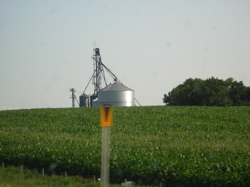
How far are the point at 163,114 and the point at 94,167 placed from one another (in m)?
21.2

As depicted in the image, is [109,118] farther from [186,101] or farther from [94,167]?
[186,101]

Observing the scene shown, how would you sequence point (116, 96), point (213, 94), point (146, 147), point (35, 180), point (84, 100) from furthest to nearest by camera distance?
point (84, 100), point (213, 94), point (116, 96), point (146, 147), point (35, 180)

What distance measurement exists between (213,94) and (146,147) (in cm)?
5294

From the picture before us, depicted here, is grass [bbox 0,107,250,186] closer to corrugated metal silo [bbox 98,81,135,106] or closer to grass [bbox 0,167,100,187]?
grass [bbox 0,167,100,187]

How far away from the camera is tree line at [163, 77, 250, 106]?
72.9 meters

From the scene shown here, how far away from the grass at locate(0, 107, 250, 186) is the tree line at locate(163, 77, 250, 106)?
1346 inches

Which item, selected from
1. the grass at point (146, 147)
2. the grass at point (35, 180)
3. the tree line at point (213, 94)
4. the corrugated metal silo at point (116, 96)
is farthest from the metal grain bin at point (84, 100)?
the grass at point (35, 180)

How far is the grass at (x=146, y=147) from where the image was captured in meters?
15.8

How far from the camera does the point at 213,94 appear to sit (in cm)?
7244

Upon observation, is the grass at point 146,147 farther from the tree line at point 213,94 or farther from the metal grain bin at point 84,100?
the metal grain bin at point 84,100

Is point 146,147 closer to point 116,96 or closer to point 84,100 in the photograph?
point 116,96

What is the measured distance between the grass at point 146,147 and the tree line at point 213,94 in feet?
112

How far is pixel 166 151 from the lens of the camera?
64.3 ft

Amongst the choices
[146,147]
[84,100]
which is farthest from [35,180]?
[84,100]
